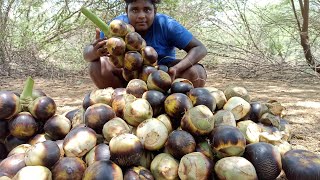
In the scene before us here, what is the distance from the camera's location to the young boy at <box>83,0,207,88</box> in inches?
119

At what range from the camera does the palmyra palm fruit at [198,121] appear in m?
1.62

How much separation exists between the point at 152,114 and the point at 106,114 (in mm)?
246

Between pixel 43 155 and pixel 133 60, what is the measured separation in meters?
0.90

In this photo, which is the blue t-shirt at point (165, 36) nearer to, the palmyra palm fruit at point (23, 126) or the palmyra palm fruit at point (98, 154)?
the palmyra palm fruit at point (23, 126)

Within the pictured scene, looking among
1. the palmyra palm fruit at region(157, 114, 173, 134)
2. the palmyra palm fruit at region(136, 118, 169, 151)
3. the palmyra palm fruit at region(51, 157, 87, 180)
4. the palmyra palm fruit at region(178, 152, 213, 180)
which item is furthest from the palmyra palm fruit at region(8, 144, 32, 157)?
the palmyra palm fruit at region(178, 152, 213, 180)

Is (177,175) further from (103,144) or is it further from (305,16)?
(305,16)

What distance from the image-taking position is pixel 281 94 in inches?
175

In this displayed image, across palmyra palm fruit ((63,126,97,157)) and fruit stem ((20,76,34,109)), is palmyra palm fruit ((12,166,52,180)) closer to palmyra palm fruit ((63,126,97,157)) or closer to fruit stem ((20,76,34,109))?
palmyra palm fruit ((63,126,97,157))

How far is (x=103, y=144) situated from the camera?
1.67 metres

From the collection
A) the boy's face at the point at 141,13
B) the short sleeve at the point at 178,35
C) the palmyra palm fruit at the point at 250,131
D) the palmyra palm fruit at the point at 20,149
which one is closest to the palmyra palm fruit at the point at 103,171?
the palmyra palm fruit at the point at 20,149

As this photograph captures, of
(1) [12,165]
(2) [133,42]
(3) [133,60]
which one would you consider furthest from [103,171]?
(2) [133,42]

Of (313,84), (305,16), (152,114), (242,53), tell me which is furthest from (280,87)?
(152,114)

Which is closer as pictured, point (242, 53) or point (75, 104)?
point (75, 104)

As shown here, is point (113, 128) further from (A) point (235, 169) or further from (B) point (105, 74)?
(B) point (105, 74)
